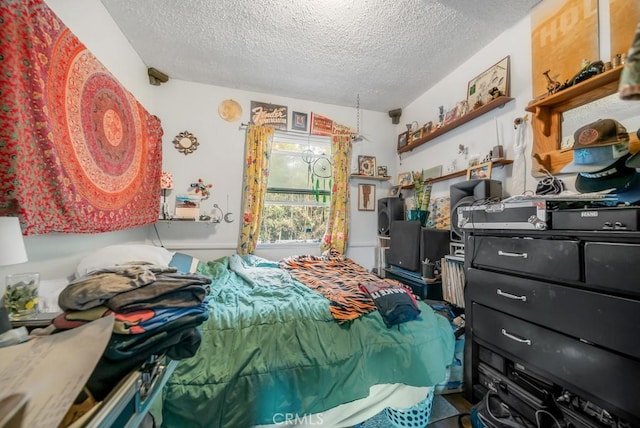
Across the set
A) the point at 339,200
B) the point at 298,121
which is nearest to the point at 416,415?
the point at 339,200

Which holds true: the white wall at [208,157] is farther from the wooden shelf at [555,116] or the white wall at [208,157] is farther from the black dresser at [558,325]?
the wooden shelf at [555,116]

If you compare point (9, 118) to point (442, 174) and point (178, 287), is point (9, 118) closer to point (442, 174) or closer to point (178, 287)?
point (178, 287)

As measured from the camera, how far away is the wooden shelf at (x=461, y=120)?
6.43 feet

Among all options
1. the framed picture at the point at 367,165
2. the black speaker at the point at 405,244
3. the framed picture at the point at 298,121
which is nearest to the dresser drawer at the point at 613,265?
the black speaker at the point at 405,244

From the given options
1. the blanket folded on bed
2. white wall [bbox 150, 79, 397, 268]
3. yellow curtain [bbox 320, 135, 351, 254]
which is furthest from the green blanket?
yellow curtain [bbox 320, 135, 351, 254]

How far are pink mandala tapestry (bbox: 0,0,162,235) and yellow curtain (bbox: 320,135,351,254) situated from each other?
6.81ft

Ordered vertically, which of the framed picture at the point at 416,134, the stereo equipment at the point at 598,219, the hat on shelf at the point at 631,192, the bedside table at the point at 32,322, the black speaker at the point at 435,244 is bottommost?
the bedside table at the point at 32,322

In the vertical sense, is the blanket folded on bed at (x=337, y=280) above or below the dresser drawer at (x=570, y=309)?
below

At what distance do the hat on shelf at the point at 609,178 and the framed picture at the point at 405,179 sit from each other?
1834 mm

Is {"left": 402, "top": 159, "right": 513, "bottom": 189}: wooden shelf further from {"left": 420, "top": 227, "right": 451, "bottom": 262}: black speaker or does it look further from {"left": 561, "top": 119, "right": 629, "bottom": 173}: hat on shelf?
{"left": 561, "top": 119, "right": 629, "bottom": 173}: hat on shelf

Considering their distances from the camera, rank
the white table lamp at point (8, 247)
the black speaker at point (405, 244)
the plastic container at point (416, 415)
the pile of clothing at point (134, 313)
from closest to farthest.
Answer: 1. the pile of clothing at point (134, 313)
2. the white table lamp at point (8, 247)
3. the plastic container at point (416, 415)
4. the black speaker at point (405, 244)

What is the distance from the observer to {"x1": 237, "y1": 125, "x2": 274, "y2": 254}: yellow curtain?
9.39 ft

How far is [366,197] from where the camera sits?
11.3 ft

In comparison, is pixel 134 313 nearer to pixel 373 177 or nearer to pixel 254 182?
pixel 254 182
